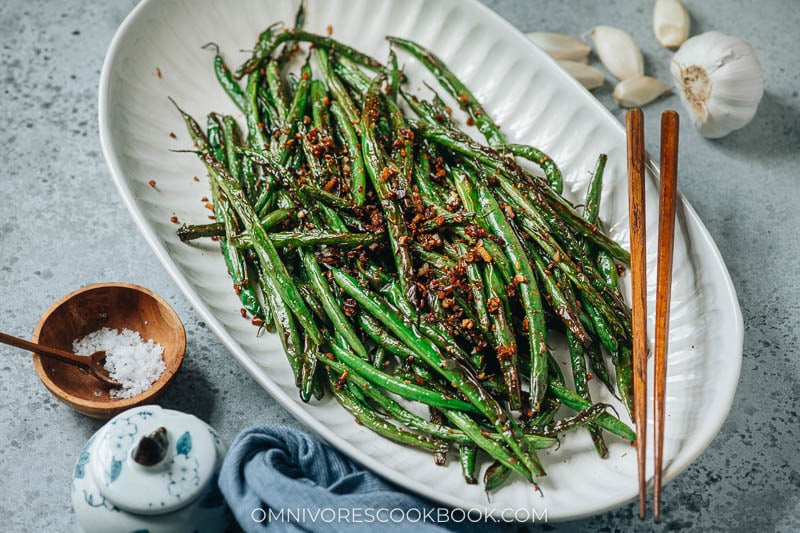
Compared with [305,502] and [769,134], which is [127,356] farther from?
[769,134]

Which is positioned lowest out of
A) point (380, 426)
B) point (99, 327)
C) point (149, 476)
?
point (99, 327)

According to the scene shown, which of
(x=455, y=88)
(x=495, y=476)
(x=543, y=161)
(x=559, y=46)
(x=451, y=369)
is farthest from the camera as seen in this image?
(x=559, y=46)

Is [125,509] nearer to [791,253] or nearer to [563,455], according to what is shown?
[563,455]

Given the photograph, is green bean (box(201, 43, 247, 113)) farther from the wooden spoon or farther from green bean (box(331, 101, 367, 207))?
the wooden spoon

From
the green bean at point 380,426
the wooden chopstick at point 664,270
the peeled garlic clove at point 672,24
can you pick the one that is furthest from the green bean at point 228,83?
the peeled garlic clove at point 672,24

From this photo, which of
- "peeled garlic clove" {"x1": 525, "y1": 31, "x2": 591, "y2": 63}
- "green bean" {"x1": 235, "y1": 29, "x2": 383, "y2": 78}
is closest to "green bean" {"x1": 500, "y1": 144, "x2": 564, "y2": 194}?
"green bean" {"x1": 235, "y1": 29, "x2": 383, "y2": 78}

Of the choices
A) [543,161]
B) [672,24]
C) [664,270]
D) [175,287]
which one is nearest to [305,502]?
[175,287]

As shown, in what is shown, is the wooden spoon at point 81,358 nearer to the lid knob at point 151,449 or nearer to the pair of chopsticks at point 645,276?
the lid knob at point 151,449

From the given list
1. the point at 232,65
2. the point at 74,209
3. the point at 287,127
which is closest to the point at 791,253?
the point at 287,127
